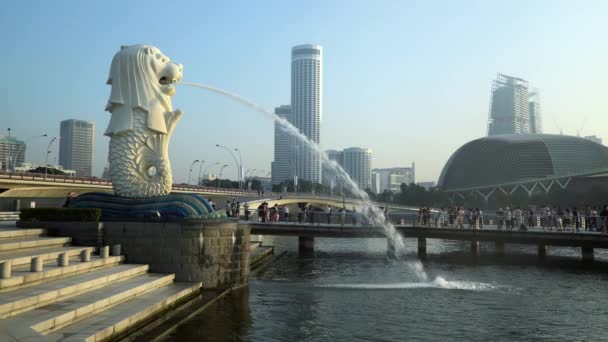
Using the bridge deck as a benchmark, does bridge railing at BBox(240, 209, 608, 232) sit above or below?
above

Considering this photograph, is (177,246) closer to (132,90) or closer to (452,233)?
(132,90)

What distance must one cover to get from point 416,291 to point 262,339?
344 inches

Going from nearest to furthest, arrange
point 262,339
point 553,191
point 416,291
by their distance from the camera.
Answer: point 262,339 → point 416,291 → point 553,191

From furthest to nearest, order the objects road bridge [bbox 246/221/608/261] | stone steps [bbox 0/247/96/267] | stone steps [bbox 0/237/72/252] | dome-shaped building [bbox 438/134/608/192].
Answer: dome-shaped building [bbox 438/134/608/192], road bridge [bbox 246/221/608/261], stone steps [bbox 0/237/72/252], stone steps [bbox 0/247/96/267]

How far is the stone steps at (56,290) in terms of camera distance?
34.9 feet

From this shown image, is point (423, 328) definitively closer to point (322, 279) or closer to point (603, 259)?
point (322, 279)

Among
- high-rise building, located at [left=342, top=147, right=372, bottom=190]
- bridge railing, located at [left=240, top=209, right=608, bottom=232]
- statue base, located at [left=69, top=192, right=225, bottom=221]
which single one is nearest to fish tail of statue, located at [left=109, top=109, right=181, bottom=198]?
statue base, located at [left=69, top=192, right=225, bottom=221]

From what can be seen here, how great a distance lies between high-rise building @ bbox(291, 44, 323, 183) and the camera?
500ft

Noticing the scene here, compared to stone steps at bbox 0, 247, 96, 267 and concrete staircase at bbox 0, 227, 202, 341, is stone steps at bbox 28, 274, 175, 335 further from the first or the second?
stone steps at bbox 0, 247, 96, 267

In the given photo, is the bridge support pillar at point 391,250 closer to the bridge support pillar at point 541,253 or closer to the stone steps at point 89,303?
the bridge support pillar at point 541,253

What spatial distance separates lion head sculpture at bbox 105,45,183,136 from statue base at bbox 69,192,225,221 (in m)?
2.75

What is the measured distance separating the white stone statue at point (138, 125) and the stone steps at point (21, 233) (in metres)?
3.25

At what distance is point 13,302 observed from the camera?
34.7 feet

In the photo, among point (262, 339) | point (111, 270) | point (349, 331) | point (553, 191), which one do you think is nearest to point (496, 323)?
point (349, 331)
